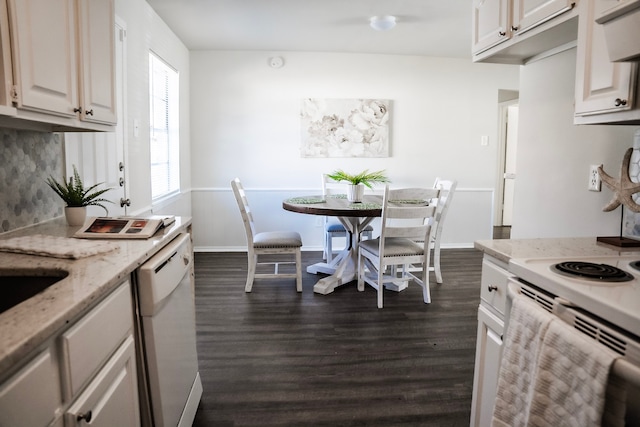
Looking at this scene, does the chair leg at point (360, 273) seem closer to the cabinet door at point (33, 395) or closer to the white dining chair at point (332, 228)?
the white dining chair at point (332, 228)

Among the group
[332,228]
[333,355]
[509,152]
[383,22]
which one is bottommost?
[333,355]

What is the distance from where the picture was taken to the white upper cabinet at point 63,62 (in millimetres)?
1354

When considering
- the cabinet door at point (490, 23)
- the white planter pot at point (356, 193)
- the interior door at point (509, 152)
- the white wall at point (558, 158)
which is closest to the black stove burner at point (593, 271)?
the white wall at point (558, 158)

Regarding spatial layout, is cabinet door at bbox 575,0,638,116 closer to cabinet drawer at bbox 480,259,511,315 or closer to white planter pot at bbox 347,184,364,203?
cabinet drawer at bbox 480,259,511,315

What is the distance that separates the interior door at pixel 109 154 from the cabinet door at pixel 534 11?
219 cm

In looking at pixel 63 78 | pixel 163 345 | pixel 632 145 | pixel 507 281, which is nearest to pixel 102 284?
pixel 163 345

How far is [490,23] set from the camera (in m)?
2.13

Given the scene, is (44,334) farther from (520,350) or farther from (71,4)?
(71,4)

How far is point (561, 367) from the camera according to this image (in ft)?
3.46

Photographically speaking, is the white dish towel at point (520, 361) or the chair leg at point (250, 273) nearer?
the white dish towel at point (520, 361)

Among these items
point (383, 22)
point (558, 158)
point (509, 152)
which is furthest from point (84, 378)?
point (509, 152)

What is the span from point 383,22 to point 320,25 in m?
0.62

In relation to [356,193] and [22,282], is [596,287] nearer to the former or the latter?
[22,282]

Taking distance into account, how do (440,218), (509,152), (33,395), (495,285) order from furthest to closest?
(509,152) < (440,218) < (495,285) < (33,395)
